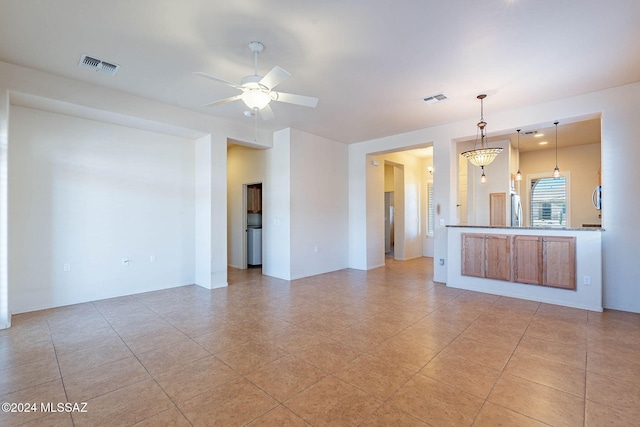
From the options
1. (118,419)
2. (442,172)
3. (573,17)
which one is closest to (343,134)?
(442,172)

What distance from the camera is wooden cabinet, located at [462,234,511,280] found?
4.68 metres

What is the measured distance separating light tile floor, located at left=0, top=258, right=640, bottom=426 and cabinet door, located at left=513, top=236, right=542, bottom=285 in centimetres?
41

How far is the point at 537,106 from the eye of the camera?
4.57m

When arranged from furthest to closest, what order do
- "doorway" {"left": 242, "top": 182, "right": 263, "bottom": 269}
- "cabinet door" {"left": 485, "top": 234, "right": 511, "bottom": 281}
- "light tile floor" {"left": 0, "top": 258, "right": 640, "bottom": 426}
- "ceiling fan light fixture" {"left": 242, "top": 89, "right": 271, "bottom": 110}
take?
"doorway" {"left": 242, "top": 182, "right": 263, "bottom": 269}, "cabinet door" {"left": 485, "top": 234, "right": 511, "bottom": 281}, "ceiling fan light fixture" {"left": 242, "top": 89, "right": 271, "bottom": 110}, "light tile floor" {"left": 0, "top": 258, "right": 640, "bottom": 426}

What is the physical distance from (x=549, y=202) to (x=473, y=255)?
5.02 m

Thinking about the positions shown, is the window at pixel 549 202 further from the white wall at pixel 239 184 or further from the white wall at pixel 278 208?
the white wall at pixel 239 184

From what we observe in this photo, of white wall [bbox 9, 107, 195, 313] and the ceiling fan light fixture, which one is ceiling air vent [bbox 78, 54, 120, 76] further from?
the ceiling fan light fixture

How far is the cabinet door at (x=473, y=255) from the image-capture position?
4.94 meters

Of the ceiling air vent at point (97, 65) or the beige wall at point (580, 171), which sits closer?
the ceiling air vent at point (97, 65)

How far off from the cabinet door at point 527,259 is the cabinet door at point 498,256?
3.7 inches

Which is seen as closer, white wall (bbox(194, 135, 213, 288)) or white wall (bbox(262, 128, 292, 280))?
white wall (bbox(194, 135, 213, 288))

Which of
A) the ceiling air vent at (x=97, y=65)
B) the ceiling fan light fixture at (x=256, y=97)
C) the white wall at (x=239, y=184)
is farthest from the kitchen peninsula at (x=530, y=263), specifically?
the ceiling air vent at (x=97, y=65)

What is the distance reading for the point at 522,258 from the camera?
452 centimetres

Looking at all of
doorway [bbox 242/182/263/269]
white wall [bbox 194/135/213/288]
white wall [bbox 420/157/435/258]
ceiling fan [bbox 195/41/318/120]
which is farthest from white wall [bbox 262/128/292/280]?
white wall [bbox 420/157/435/258]
